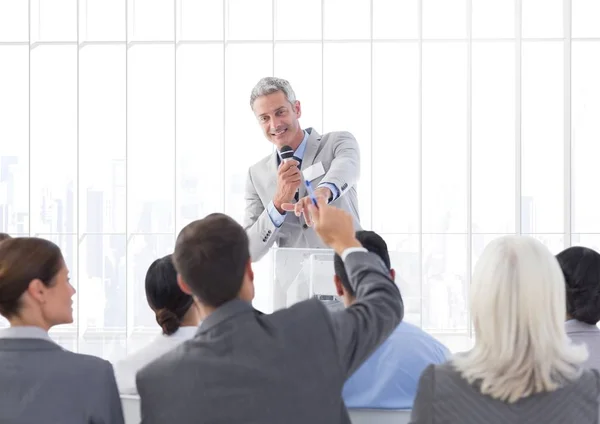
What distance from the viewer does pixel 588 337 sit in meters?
2.24

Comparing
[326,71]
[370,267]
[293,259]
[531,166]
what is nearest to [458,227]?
[531,166]

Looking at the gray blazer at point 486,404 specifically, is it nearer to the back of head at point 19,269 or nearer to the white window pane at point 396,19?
A: the back of head at point 19,269

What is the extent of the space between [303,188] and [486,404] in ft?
5.99

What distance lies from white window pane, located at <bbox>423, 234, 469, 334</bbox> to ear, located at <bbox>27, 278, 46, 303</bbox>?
13.3m

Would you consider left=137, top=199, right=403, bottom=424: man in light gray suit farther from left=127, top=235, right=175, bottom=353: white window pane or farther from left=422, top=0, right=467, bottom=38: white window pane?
left=422, top=0, right=467, bottom=38: white window pane

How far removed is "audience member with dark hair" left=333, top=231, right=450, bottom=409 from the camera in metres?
2.16

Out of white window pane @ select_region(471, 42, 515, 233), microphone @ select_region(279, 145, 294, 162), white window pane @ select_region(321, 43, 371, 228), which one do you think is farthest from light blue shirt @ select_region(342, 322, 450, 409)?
white window pane @ select_region(471, 42, 515, 233)

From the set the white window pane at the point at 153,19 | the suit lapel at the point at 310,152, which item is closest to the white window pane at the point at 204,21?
the white window pane at the point at 153,19

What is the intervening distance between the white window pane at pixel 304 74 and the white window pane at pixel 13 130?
19.5ft

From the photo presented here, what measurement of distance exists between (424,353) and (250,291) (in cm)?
80

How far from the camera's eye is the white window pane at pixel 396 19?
1628 cm

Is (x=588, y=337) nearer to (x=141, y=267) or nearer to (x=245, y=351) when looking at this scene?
(x=245, y=351)

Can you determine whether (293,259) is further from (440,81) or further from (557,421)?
(440,81)

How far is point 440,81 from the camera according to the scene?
1639 cm
